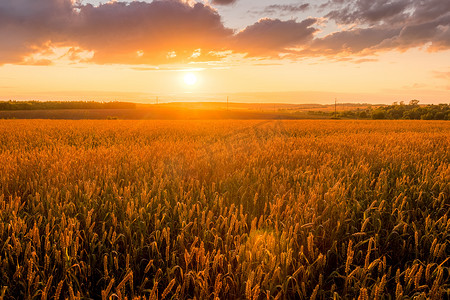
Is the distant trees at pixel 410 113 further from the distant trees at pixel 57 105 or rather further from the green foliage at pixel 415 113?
the distant trees at pixel 57 105

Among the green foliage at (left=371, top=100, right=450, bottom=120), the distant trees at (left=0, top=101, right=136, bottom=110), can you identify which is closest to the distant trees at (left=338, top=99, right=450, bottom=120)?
the green foliage at (left=371, top=100, right=450, bottom=120)

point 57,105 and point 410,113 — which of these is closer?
point 410,113

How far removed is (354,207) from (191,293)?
1966 millimetres

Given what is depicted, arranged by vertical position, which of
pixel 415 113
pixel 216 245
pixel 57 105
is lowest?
pixel 216 245

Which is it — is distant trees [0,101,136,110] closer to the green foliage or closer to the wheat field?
the green foliage

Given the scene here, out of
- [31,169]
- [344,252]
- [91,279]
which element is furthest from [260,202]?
[31,169]

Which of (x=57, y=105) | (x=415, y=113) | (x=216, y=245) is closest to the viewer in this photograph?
(x=216, y=245)

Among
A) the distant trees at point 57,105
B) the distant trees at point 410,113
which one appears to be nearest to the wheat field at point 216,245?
the distant trees at point 410,113

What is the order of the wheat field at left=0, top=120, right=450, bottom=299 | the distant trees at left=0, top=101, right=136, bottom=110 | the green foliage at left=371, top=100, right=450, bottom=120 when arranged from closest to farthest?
1. the wheat field at left=0, top=120, right=450, bottom=299
2. the green foliage at left=371, top=100, right=450, bottom=120
3. the distant trees at left=0, top=101, right=136, bottom=110

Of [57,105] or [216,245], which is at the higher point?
[57,105]

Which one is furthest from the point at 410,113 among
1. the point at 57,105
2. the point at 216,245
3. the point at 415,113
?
the point at 57,105

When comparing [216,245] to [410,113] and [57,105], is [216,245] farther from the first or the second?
[57,105]

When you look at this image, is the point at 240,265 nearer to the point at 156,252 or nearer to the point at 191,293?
the point at 191,293

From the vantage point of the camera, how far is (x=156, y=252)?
2094 millimetres
